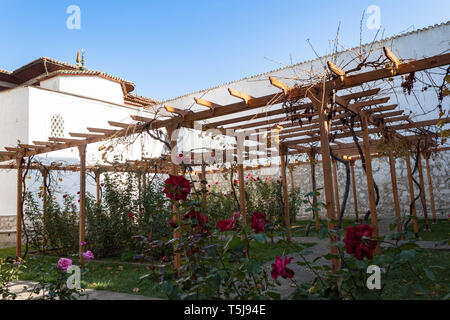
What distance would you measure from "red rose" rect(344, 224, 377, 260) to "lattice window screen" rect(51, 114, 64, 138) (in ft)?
35.9

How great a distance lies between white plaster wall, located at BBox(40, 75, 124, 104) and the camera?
13.0 m

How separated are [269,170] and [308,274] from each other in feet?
27.2

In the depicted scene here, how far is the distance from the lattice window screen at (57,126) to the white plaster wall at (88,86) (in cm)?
206

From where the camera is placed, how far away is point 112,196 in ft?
21.4

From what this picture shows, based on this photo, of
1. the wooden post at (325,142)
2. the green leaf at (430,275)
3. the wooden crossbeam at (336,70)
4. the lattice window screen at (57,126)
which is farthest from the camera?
the lattice window screen at (57,126)

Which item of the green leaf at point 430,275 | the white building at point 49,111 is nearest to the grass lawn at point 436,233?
the green leaf at point 430,275

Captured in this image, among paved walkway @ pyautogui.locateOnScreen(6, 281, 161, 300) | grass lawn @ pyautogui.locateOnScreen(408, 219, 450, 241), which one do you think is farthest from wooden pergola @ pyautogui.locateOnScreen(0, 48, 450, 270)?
grass lawn @ pyautogui.locateOnScreen(408, 219, 450, 241)

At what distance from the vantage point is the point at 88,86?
13859mm

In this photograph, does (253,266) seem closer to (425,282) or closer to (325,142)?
(325,142)

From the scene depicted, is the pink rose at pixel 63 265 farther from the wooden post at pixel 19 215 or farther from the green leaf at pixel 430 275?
the wooden post at pixel 19 215

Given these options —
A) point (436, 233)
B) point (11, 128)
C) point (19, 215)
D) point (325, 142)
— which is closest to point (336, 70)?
point (325, 142)

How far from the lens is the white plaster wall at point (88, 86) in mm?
12958
